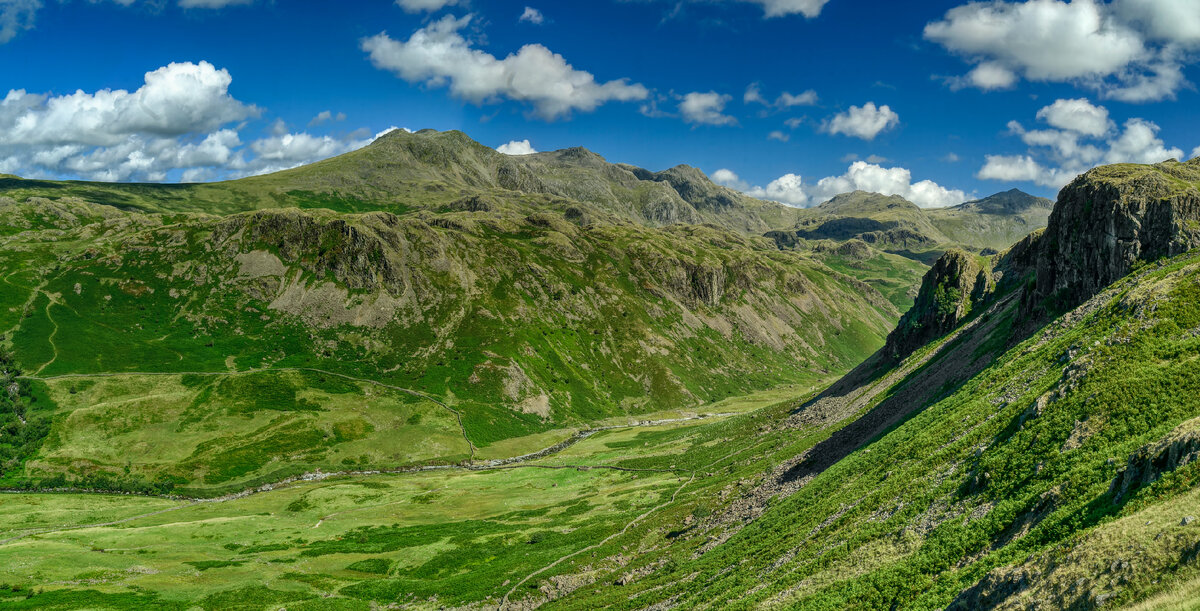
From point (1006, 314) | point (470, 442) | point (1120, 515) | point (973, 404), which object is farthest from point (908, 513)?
point (470, 442)

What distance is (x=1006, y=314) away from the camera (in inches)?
3935

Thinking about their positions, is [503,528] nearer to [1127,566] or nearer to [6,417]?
[1127,566]

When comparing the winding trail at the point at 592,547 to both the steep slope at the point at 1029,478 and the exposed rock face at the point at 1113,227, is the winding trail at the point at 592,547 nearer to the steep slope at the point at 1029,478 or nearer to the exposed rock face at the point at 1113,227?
the steep slope at the point at 1029,478

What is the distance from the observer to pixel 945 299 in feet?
460

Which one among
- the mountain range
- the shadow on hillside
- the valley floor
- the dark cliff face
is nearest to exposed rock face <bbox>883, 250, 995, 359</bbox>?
the mountain range

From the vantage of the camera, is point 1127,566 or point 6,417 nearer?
point 1127,566

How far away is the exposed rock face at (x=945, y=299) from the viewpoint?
134500 millimetres

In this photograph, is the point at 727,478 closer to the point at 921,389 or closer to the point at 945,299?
the point at 921,389

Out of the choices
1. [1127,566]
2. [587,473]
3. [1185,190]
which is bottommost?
[587,473]

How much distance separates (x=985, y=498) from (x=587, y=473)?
120 metres

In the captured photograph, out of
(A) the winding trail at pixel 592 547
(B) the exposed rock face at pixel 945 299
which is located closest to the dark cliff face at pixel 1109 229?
(B) the exposed rock face at pixel 945 299

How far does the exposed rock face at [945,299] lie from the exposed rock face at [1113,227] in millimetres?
45739

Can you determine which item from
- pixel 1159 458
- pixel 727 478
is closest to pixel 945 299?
pixel 727 478

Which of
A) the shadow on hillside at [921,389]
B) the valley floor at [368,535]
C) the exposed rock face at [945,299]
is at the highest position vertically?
the exposed rock face at [945,299]
